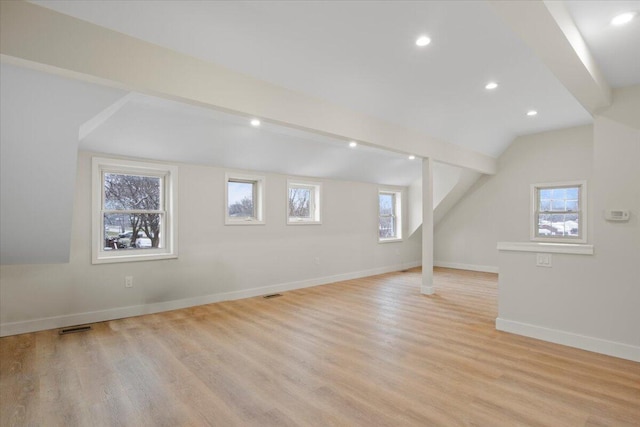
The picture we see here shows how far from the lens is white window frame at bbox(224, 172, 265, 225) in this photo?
16.7ft

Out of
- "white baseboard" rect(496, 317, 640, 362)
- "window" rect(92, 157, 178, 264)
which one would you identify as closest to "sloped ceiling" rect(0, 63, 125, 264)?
"window" rect(92, 157, 178, 264)

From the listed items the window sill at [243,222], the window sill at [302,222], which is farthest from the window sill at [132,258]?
the window sill at [302,222]

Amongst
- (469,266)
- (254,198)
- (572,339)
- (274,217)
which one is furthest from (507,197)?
(254,198)

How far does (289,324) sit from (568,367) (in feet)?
8.78

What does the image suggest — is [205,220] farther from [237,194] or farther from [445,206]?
[445,206]

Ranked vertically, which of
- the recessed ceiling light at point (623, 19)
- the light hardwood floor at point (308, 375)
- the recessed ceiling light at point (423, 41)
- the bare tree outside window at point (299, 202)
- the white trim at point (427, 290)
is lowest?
the light hardwood floor at point (308, 375)

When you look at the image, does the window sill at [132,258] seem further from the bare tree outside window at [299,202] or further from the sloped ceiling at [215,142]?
the bare tree outside window at [299,202]

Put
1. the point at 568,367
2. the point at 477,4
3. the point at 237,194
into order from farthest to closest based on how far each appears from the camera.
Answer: the point at 237,194, the point at 568,367, the point at 477,4

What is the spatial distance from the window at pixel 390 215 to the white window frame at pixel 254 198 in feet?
10.3

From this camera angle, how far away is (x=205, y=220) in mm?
4863

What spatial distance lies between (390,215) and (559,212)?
130 inches

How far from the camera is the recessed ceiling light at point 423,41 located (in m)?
2.78

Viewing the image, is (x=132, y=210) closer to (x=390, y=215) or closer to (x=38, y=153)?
(x=38, y=153)

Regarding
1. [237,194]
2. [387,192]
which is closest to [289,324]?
[237,194]
